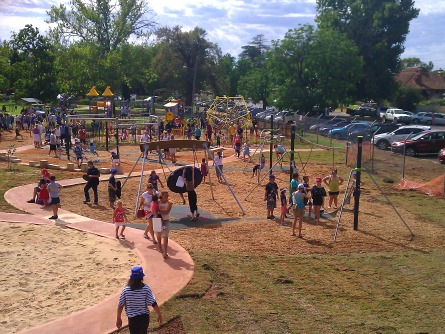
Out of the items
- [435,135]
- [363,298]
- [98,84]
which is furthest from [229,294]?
[98,84]

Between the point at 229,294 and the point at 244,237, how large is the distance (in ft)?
15.2

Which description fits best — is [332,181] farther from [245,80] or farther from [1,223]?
[245,80]

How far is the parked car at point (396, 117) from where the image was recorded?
187 feet

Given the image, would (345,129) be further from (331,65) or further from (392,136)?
(331,65)

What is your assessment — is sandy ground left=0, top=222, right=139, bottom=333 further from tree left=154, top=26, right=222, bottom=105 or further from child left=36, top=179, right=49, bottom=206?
tree left=154, top=26, right=222, bottom=105

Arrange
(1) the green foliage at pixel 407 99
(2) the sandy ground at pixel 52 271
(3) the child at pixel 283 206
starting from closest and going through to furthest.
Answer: (2) the sandy ground at pixel 52 271 < (3) the child at pixel 283 206 < (1) the green foliage at pixel 407 99

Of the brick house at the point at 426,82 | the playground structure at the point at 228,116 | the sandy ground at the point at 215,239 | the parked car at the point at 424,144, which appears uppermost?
the brick house at the point at 426,82

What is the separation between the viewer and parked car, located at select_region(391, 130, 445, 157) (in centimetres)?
3394

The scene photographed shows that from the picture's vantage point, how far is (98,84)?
193 ft

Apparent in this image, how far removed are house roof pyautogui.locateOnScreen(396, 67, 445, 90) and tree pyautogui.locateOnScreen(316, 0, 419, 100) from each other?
19.9 meters

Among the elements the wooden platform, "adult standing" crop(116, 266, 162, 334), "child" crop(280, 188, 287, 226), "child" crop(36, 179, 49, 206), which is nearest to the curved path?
"child" crop(36, 179, 49, 206)

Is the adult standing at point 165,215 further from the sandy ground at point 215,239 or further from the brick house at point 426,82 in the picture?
the brick house at point 426,82

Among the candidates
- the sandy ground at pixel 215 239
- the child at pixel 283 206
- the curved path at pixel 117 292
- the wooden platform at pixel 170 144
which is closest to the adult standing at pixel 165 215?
the curved path at pixel 117 292

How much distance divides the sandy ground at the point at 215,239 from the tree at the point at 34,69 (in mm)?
35466
